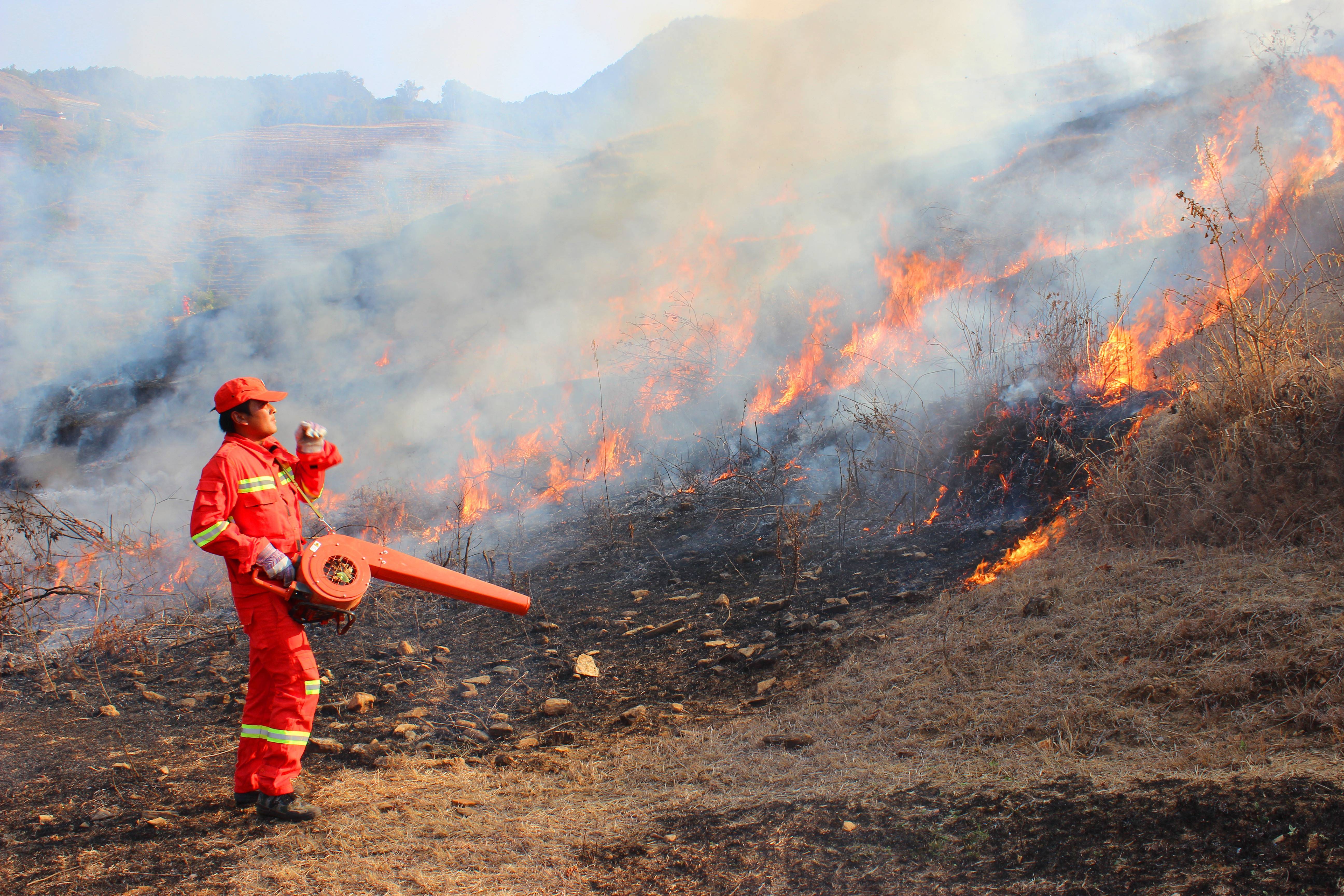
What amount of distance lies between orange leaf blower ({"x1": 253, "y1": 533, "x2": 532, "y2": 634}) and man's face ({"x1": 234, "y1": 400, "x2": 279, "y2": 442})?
55 centimetres

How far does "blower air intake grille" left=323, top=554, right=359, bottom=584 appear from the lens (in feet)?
10.6

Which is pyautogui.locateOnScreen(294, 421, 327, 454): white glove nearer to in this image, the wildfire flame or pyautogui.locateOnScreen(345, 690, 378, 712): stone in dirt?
pyautogui.locateOnScreen(345, 690, 378, 712): stone in dirt

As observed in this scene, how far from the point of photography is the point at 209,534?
2.95m

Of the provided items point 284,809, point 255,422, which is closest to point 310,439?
point 255,422

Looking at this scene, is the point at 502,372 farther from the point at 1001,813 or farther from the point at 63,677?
the point at 1001,813

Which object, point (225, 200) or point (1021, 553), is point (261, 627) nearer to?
point (1021, 553)

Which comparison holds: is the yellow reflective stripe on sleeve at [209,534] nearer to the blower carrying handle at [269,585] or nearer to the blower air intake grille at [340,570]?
the blower carrying handle at [269,585]

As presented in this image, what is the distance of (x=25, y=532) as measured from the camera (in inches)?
250

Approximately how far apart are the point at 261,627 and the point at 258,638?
49mm

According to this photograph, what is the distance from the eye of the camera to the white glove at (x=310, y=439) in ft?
11.3

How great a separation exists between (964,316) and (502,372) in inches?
254

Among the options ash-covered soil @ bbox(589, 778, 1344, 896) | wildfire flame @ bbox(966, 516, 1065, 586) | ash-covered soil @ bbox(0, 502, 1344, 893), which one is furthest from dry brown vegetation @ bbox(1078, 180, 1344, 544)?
ash-covered soil @ bbox(589, 778, 1344, 896)

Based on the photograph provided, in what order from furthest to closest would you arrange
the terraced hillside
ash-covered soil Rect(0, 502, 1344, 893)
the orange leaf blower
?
the terraced hillside
the orange leaf blower
ash-covered soil Rect(0, 502, 1344, 893)

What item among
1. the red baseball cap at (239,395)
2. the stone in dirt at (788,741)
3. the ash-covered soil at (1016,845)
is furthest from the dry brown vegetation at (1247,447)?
the red baseball cap at (239,395)
